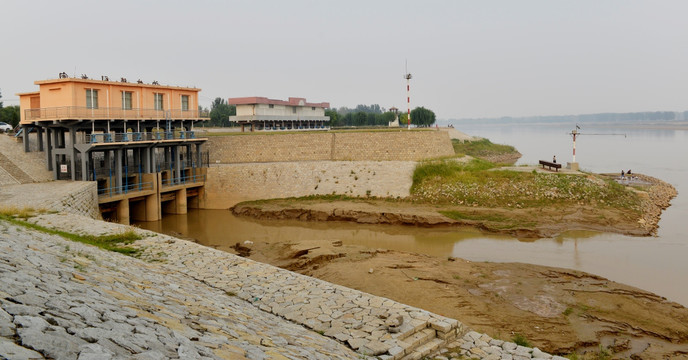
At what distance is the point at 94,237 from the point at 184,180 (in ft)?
61.6

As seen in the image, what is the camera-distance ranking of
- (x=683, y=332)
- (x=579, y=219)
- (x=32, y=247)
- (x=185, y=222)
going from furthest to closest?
1. (x=185, y=222)
2. (x=579, y=219)
3. (x=683, y=332)
4. (x=32, y=247)

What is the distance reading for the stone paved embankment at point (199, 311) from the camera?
618 centimetres

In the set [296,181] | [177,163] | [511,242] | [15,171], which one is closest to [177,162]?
[177,163]

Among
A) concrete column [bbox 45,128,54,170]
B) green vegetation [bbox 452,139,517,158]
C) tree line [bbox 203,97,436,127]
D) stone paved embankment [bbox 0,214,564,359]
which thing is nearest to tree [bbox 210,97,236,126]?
tree line [bbox 203,97,436,127]

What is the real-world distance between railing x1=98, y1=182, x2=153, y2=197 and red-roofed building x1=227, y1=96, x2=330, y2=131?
19009 millimetres

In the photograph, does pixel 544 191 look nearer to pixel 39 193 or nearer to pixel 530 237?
pixel 530 237

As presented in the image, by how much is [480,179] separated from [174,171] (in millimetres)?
20641

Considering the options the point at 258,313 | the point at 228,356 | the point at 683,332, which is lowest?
the point at 683,332

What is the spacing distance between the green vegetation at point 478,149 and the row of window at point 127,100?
41932 mm

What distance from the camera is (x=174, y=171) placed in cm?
3497

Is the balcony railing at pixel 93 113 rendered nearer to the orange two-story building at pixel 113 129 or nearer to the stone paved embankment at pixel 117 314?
the orange two-story building at pixel 113 129

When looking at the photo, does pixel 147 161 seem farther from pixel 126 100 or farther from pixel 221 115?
pixel 221 115

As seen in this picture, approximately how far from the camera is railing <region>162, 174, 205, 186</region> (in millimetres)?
33938

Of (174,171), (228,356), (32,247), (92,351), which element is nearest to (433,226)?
(174,171)
